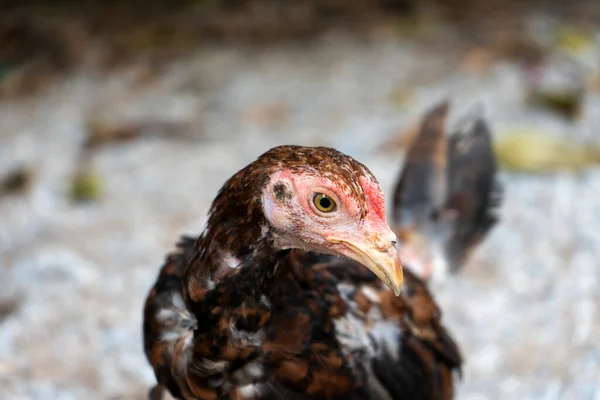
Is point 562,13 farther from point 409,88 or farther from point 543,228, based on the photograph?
point 543,228

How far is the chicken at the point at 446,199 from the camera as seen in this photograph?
2.47 m

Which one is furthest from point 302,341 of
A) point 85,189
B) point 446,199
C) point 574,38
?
point 574,38

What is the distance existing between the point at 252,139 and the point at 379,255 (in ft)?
7.60

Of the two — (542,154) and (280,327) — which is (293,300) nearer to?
(280,327)

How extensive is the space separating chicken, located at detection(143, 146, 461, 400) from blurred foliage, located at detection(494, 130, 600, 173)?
5.29 feet

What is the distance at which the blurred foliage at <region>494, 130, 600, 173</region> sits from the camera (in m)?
3.36

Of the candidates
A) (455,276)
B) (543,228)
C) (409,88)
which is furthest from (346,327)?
(409,88)

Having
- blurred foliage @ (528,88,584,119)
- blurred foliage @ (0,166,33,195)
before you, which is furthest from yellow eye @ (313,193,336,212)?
blurred foliage @ (528,88,584,119)

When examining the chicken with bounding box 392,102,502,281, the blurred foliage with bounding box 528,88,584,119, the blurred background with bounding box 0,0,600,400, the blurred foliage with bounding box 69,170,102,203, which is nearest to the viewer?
the chicken with bounding box 392,102,502,281

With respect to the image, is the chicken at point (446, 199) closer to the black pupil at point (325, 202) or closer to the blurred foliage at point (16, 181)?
the black pupil at point (325, 202)

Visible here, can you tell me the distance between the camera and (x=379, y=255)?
1.38m

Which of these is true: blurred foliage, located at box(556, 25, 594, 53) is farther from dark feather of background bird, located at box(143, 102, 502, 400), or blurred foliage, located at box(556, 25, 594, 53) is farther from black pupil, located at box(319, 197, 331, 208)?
black pupil, located at box(319, 197, 331, 208)

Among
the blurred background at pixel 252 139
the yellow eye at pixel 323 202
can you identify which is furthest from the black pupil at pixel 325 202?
the blurred background at pixel 252 139

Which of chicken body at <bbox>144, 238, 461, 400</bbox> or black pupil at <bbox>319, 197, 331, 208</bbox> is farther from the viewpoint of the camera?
chicken body at <bbox>144, 238, 461, 400</bbox>
